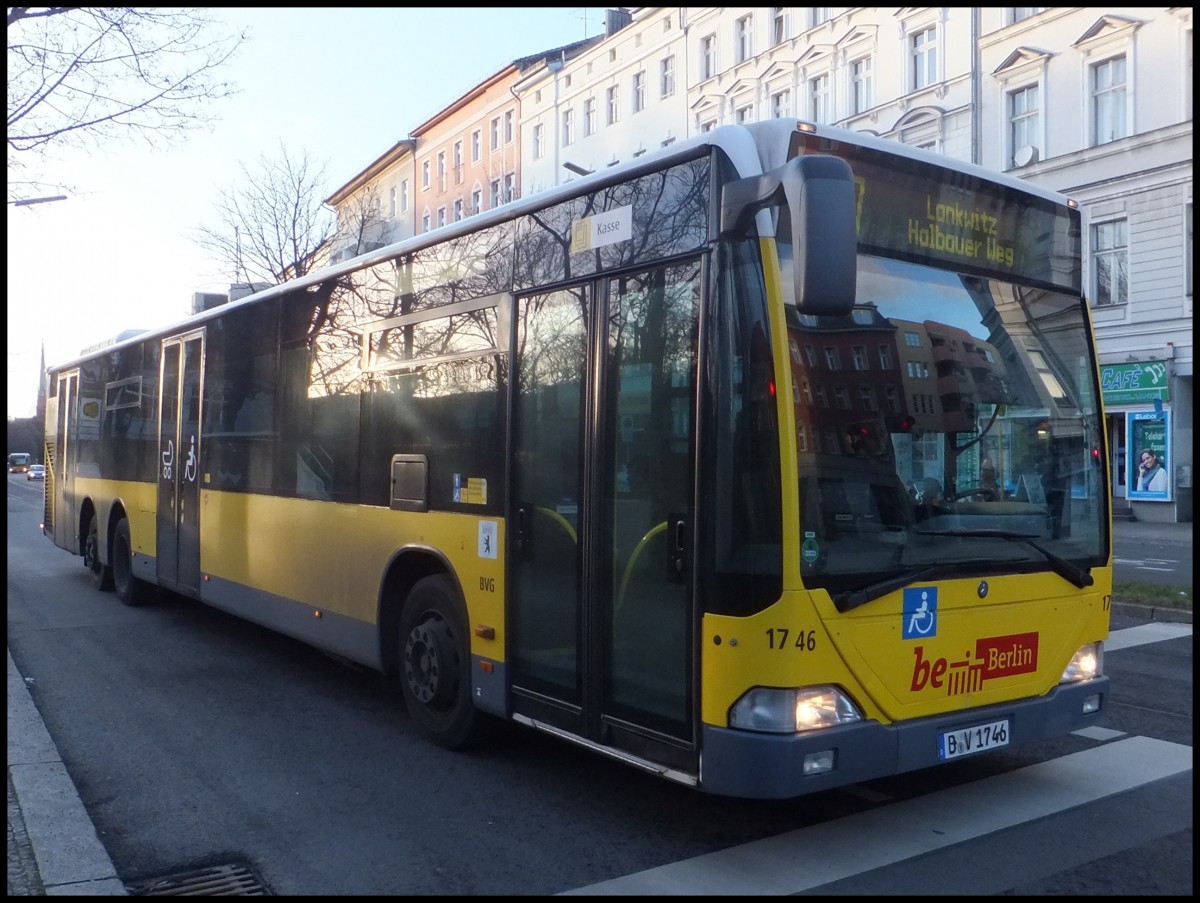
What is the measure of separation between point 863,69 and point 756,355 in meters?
31.6

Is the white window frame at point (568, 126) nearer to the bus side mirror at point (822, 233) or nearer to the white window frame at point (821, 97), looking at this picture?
the white window frame at point (821, 97)

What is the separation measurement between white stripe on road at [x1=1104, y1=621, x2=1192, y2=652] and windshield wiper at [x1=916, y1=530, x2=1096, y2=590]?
4.90m

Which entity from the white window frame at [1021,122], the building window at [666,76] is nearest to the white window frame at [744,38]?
the building window at [666,76]

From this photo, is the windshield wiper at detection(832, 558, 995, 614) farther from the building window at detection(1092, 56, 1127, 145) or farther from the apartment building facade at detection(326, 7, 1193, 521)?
the building window at detection(1092, 56, 1127, 145)

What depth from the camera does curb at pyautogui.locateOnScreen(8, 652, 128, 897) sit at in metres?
4.70

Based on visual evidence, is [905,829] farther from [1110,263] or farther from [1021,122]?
[1021,122]

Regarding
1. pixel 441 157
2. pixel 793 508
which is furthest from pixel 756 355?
pixel 441 157

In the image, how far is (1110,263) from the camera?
90.4 feet

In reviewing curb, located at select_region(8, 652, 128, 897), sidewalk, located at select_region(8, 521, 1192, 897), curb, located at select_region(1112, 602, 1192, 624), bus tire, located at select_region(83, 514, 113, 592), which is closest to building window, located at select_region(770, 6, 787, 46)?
curb, located at select_region(1112, 602, 1192, 624)

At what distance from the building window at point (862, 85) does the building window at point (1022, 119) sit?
4.51 m

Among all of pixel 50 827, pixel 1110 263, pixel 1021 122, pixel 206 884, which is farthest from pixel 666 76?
pixel 206 884

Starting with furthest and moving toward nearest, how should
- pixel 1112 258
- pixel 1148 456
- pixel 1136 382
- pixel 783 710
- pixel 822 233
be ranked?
pixel 1112 258 < pixel 1148 456 < pixel 1136 382 < pixel 783 710 < pixel 822 233

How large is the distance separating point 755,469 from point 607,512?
0.95m

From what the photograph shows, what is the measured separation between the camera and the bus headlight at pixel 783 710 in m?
4.60
